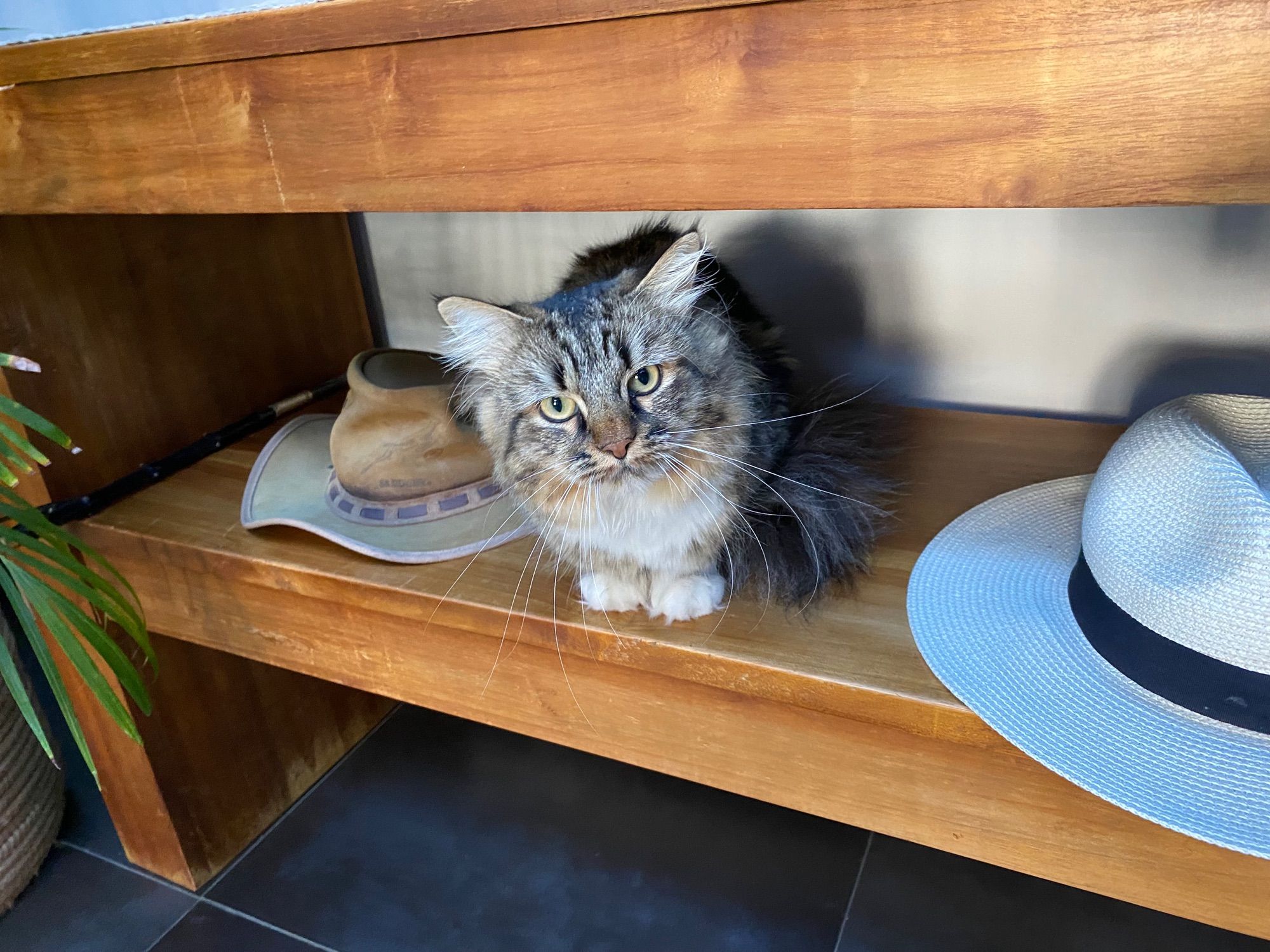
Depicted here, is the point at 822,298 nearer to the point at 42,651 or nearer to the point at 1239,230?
Result: the point at 1239,230

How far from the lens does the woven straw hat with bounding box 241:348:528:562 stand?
3.56 feet

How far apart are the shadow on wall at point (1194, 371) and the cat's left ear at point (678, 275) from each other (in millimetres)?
701

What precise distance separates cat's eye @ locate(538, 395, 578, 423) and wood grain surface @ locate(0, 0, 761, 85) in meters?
0.34

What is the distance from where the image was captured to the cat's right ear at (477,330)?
33.7 inches

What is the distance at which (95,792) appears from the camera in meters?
1.54

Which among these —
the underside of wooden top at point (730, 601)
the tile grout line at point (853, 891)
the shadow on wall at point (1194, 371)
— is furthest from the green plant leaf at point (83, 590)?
the shadow on wall at point (1194, 371)

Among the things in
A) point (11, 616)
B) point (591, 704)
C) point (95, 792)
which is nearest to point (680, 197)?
point (591, 704)

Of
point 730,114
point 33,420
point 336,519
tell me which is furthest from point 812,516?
point 33,420

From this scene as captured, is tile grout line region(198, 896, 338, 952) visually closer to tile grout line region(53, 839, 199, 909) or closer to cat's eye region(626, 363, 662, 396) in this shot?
tile grout line region(53, 839, 199, 909)

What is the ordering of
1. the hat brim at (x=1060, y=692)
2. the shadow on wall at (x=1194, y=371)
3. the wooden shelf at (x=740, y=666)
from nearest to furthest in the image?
1. the hat brim at (x=1060, y=692)
2. the wooden shelf at (x=740, y=666)
3. the shadow on wall at (x=1194, y=371)

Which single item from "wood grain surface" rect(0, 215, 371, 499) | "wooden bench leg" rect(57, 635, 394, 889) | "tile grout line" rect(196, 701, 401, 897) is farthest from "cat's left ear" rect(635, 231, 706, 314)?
"tile grout line" rect(196, 701, 401, 897)

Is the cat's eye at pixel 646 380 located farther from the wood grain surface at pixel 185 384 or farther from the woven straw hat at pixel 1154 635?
the wood grain surface at pixel 185 384

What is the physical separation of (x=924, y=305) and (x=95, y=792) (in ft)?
5.44

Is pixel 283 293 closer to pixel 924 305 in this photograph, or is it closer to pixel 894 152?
pixel 924 305
